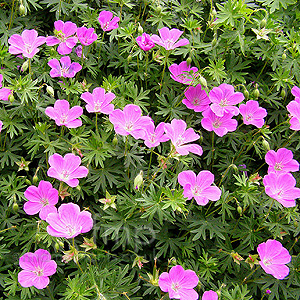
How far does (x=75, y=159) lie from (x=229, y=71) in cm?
117

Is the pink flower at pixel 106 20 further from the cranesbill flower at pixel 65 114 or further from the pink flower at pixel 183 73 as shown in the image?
the cranesbill flower at pixel 65 114

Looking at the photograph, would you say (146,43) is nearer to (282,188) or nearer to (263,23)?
(263,23)

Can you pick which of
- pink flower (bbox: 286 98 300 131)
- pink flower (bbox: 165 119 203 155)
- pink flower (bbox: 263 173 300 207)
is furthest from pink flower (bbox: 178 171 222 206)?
pink flower (bbox: 286 98 300 131)

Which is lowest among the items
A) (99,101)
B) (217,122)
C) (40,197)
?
(40,197)

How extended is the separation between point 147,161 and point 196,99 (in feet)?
1.63

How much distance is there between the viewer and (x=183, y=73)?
2.28m

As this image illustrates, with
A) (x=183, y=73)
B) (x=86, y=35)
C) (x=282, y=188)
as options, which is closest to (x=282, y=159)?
(x=282, y=188)

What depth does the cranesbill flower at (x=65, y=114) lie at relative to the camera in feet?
6.32

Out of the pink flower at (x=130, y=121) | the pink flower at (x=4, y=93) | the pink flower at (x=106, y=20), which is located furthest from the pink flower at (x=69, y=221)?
the pink flower at (x=106, y=20)

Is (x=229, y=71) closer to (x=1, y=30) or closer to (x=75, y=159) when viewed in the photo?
(x=75, y=159)

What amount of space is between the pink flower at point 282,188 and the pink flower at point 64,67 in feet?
4.18

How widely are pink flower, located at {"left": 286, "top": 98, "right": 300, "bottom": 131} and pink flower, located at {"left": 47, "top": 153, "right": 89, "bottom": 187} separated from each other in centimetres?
125

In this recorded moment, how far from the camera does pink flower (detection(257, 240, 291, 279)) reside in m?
1.88

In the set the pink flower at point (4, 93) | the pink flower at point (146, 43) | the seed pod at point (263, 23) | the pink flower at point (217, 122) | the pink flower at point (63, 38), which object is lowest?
the pink flower at point (217, 122)
